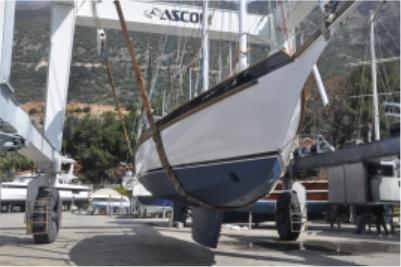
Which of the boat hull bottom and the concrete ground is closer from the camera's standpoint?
the boat hull bottom

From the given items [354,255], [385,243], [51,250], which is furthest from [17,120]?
[385,243]

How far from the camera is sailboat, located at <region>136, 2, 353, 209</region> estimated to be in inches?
240

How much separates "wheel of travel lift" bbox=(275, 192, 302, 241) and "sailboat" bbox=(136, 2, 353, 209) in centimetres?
301

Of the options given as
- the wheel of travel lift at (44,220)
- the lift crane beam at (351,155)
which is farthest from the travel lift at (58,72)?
the lift crane beam at (351,155)

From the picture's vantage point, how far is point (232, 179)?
672cm

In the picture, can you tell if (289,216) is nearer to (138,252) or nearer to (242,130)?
(138,252)

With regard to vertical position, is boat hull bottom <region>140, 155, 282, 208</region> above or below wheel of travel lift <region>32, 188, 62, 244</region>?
above

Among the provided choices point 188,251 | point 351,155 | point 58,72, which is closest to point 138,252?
point 188,251

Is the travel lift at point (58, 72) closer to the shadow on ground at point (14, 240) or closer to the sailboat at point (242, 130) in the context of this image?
the shadow on ground at point (14, 240)

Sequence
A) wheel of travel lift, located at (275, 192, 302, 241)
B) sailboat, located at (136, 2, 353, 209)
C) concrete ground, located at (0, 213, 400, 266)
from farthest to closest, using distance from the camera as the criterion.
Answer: wheel of travel lift, located at (275, 192, 302, 241) < concrete ground, located at (0, 213, 400, 266) < sailboat, located at (136, 2, 353, 209)

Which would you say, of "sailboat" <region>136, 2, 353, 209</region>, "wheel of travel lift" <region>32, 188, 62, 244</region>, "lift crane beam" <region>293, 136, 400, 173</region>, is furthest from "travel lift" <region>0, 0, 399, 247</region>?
"sailboat" <region>136, 2, 353, 209</region>

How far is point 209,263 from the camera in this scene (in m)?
7.19

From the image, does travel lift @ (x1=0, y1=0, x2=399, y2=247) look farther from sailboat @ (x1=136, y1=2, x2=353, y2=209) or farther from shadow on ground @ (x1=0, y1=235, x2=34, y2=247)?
sailboat @ (x1=136, y1=2, x2=353, y2=209)

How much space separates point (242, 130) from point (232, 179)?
27.2 inches
